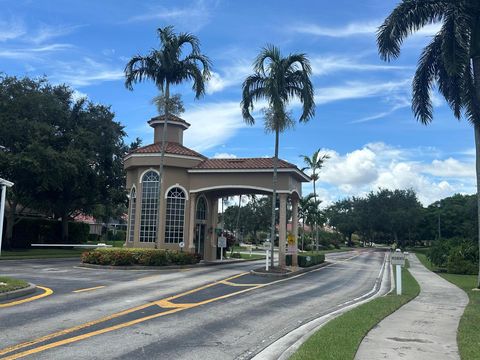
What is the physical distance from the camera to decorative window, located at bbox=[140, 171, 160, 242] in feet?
89.5

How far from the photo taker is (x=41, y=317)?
9859 mm

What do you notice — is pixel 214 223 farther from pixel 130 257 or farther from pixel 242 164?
pixel 130 257

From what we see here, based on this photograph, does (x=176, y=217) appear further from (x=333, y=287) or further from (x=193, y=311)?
(x=193, y=311)

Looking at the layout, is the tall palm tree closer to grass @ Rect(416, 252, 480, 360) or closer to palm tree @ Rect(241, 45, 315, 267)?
palm tree @ Rect(241, 45, 315, 267)

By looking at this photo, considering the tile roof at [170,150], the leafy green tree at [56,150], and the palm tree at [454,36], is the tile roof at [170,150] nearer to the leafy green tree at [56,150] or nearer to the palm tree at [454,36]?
the leafy green tree at [56,150]

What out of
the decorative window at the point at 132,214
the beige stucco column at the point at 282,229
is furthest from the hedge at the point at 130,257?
the beige stucco column at the point at 282,229

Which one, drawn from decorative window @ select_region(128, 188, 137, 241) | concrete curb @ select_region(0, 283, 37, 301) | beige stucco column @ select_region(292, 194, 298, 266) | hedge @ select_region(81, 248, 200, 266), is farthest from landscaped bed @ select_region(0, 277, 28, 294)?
beige stucco column @ select_region(292, 194, 298, 266)

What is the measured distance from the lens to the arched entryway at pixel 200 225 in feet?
96.0

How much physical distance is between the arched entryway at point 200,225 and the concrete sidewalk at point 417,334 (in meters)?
16.8

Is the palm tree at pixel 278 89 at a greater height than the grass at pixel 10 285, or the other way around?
the palm tree at pixel 278 89

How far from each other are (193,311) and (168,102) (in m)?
16.5

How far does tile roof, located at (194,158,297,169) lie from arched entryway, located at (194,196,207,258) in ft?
7.61

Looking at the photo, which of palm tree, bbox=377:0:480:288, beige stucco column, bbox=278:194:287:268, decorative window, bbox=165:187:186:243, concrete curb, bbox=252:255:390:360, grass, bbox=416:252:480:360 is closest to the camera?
grass, bbox=416:252:480:360

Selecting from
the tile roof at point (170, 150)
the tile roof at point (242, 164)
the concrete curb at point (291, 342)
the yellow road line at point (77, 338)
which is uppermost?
the tile roof at point (170, 150)
